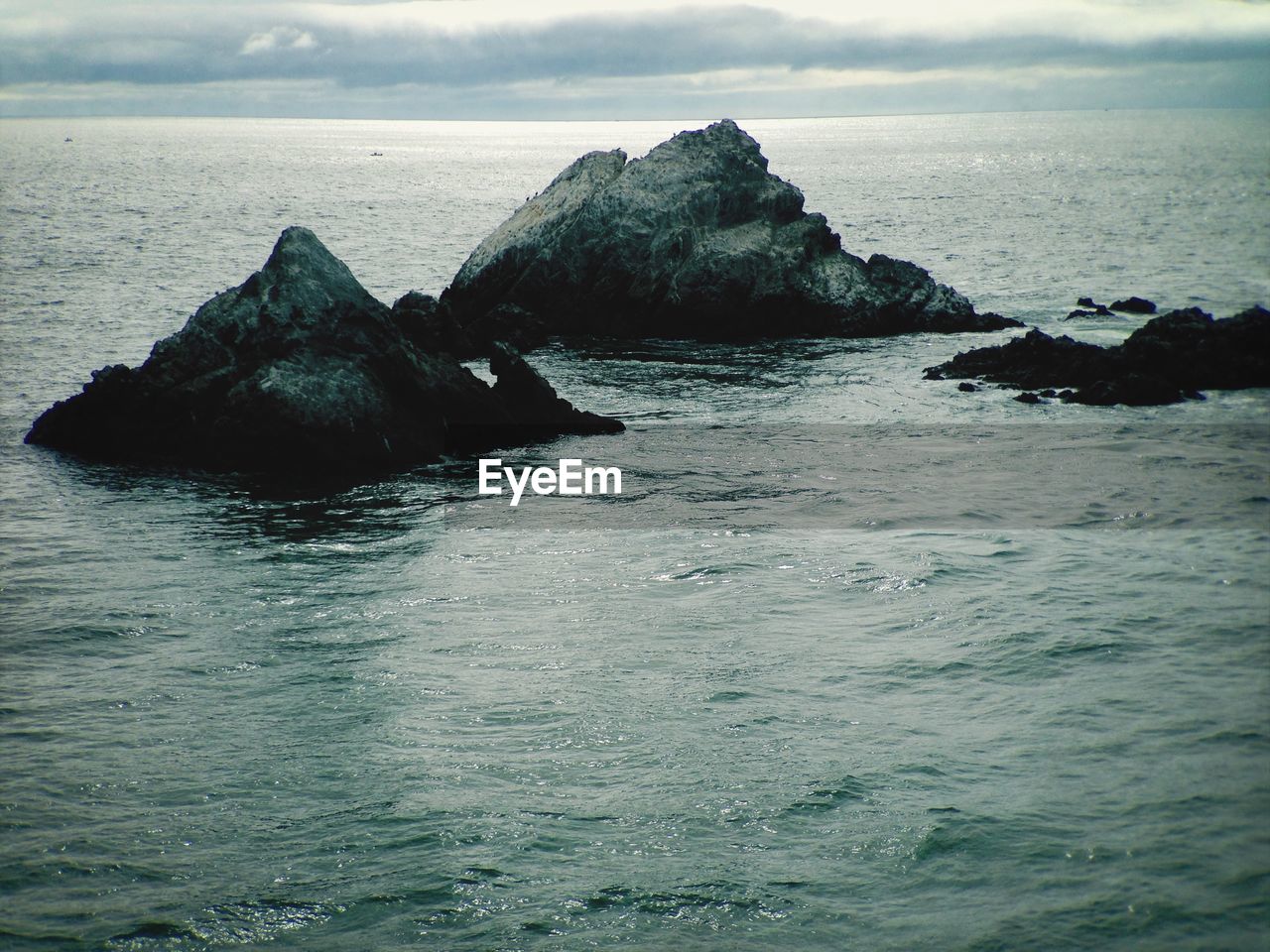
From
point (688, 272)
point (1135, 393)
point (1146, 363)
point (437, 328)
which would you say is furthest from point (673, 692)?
point (688, 272)

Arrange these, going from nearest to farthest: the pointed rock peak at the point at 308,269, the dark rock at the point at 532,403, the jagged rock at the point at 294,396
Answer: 1. the jagged rock at the point at 294,396
2. the pointed rock peak at the point at 308,269
3. the dark rock at the point at 532,403

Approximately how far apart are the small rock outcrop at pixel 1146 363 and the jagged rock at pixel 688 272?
6540mm

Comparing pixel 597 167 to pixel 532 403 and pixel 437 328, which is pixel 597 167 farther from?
pixel 532 403

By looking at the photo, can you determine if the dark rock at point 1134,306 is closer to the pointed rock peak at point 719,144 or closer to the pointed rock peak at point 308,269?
the pointed rock peak at point 719,144

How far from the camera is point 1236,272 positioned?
151 ft

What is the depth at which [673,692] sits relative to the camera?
34.8 ft

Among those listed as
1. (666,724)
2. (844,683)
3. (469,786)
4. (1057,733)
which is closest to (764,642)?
(844,683)

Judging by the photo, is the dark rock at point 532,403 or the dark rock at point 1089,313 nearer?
the dark rock at point 532,403

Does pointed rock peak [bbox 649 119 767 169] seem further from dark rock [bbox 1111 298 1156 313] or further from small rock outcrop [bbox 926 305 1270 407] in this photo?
small rock outcrop [bbox 926 305 1270 407]

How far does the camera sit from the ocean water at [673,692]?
7.55 m

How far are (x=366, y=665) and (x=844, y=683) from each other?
4617mm

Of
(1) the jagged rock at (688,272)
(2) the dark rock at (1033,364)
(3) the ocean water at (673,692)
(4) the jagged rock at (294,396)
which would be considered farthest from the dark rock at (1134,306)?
(4) the jagged rock at (294,396)

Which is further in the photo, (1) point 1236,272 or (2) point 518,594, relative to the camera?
(1) point 1236,272

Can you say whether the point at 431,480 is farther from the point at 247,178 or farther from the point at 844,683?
the point at 247,178
